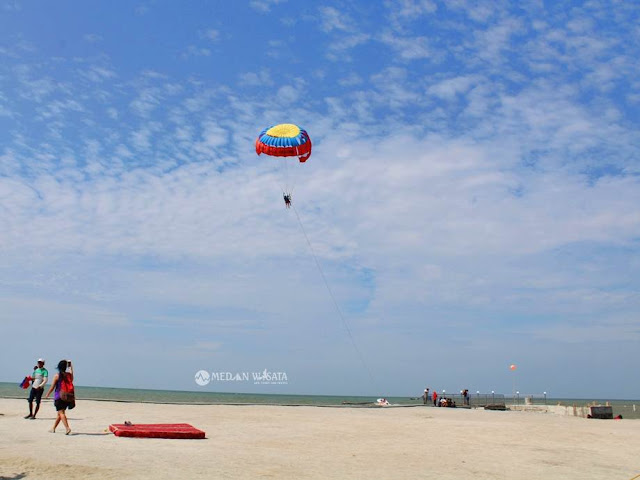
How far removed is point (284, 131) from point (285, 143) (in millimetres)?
1121

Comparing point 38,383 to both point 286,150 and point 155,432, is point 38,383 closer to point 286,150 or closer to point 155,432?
point 155,432

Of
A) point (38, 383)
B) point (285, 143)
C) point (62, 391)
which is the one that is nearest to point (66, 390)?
point (62, 391)

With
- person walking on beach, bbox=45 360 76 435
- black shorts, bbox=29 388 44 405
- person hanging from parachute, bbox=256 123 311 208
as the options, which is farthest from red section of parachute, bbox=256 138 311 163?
person walking on beach, bbox=45 360 76 435

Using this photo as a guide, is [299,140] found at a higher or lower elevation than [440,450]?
higher

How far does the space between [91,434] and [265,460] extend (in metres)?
4.88

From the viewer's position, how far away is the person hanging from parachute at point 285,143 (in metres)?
24.5

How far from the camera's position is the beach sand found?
8.46 metres

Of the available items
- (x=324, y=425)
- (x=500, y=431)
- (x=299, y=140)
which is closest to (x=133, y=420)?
(x=324, y=425)

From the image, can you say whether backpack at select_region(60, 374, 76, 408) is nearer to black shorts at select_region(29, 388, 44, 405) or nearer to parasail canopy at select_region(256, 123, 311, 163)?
black shorts at select_region(29, 388, 44, 405)

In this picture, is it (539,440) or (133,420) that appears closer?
(539,440)

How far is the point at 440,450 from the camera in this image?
12.6m

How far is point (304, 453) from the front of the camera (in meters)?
11.1

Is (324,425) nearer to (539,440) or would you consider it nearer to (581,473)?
(539,440)

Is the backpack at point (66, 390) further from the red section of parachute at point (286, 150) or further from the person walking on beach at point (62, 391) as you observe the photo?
the red section of parachute at point (286, 150)
